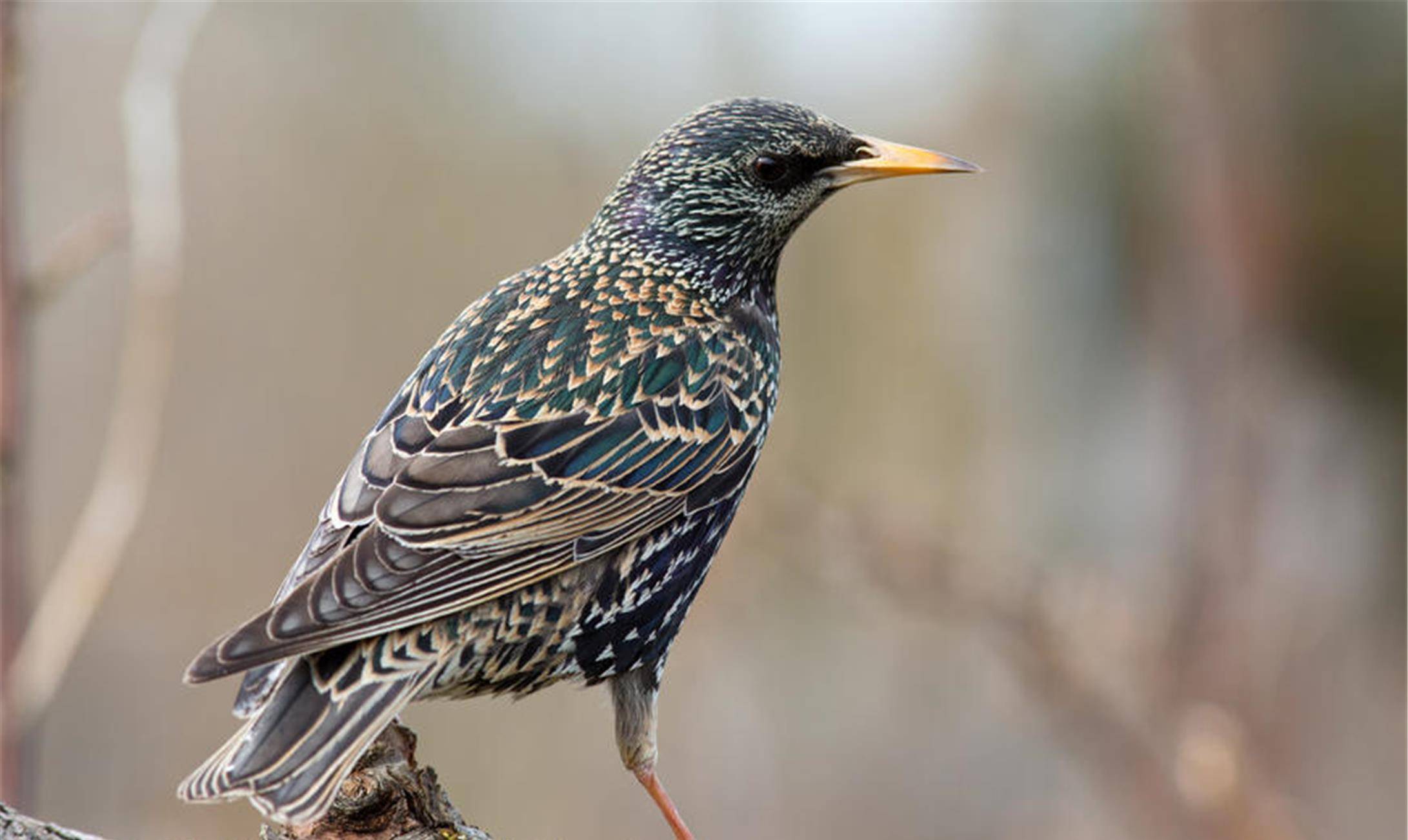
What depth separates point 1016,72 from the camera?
34.8 ft

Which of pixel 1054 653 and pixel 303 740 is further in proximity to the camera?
pixel 1054 653

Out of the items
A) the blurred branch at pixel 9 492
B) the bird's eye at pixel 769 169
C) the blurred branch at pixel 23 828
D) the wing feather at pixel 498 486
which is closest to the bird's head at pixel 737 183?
the bird's eye at pixel 769 169

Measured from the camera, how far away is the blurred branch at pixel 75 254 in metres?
2.74

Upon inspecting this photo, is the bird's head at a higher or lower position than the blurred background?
higher

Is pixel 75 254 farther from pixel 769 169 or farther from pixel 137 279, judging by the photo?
pixel 769 169

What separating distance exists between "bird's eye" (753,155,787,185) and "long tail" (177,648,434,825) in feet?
4.91

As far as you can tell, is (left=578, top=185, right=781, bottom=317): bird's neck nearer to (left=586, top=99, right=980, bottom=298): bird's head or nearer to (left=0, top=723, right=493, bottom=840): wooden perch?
(left=586, top=99, right=980, bottom=298): bird's head

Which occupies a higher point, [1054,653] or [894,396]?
[1054,653]

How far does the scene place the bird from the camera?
282 cm

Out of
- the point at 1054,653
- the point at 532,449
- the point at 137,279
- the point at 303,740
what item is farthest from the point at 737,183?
the point at 1054,653

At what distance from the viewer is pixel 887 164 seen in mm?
3682

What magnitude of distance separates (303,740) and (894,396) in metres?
9.42

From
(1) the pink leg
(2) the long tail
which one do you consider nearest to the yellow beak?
(1) the pink leg

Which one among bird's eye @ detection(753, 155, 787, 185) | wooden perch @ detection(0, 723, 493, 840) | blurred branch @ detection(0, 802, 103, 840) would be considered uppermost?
bird's eye @ detection(753, 155, 787, 185)
